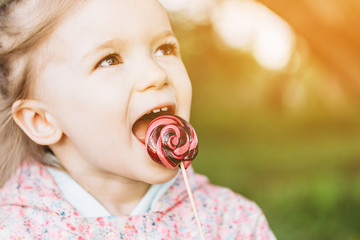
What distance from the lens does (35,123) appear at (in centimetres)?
138

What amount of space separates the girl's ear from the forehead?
227 mm

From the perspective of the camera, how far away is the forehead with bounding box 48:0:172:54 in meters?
1.23

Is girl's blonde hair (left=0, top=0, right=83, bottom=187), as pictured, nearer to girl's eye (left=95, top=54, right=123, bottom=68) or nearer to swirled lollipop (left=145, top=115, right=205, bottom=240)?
girl's eye (left=95, top=54, right=123, bottom=68)

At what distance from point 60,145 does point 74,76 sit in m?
0.28

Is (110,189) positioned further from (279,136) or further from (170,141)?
(279,136)

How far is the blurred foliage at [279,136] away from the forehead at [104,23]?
6.55 feet

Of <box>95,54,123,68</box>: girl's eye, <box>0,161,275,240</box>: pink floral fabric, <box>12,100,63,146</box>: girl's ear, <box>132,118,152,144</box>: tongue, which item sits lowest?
<box>0,161,275,240</box>: pink floral fabric

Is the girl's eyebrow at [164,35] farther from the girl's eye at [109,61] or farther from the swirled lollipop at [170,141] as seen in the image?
the swirled lollipop at [170,141]

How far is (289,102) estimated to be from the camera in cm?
820

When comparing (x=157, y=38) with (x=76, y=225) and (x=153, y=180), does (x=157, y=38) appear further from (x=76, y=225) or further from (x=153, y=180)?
(x=76, y=225)

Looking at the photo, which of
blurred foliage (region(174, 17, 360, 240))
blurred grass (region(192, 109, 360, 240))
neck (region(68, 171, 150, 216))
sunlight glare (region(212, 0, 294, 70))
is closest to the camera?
neck (region(68, 171, 150, 216))

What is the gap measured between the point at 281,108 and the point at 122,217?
704 centimetres

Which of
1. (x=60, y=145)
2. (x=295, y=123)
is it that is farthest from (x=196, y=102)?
(x=60, y=145)

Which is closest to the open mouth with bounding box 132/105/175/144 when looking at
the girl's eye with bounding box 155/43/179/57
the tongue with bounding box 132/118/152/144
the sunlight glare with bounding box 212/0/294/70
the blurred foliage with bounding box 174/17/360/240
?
the tongue with bounding box 132/118/152/144
